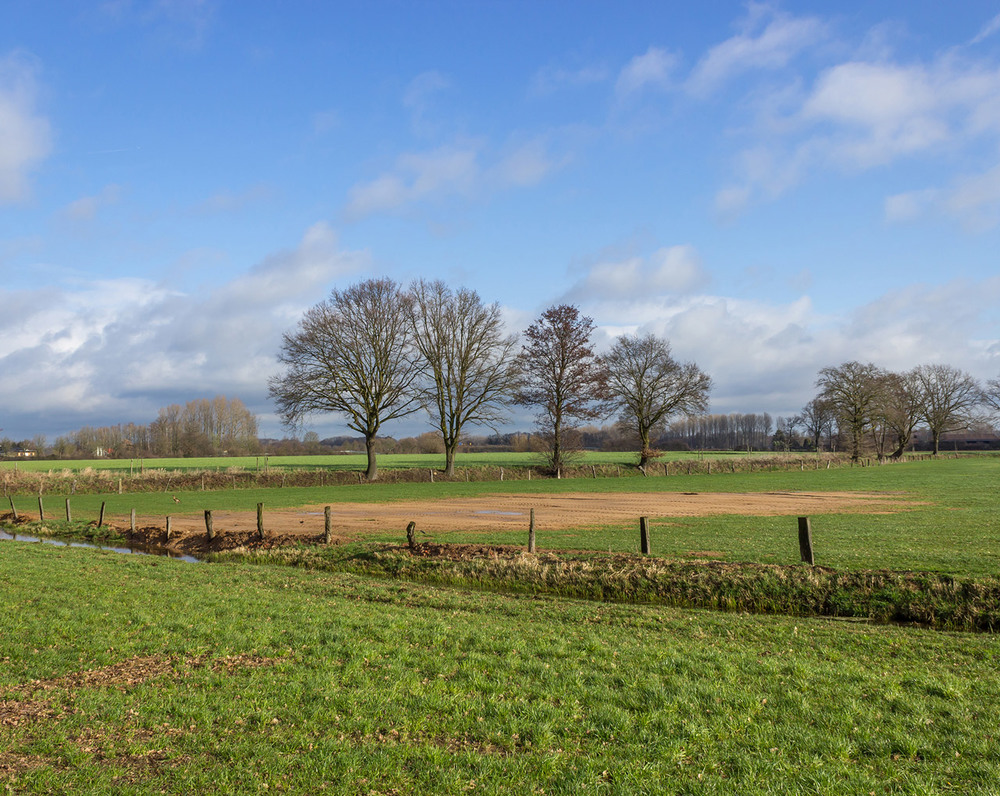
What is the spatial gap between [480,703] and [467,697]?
0.28 m

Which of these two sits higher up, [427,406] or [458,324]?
[458,324]

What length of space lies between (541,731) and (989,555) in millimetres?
17607

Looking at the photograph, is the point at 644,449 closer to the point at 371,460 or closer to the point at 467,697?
the point at 371,460

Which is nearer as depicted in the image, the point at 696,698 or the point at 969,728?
the point at 969,728

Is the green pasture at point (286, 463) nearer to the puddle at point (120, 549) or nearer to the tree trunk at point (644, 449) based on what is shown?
the tree trunk at point (644, 449)

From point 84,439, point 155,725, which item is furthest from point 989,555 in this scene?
point 84,439

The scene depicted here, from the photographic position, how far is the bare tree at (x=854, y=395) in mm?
89250

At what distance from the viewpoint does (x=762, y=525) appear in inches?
1043

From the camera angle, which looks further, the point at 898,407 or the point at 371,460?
the point at 898,407

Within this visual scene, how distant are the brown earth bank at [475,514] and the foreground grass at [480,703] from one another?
43.3 ft

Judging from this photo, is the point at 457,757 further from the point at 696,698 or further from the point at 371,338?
the point at 371,338

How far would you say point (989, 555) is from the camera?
17969mm

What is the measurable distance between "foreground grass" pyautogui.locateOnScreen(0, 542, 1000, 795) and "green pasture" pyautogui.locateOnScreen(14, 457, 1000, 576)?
285 inches

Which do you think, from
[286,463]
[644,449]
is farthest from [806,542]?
[286,463]
